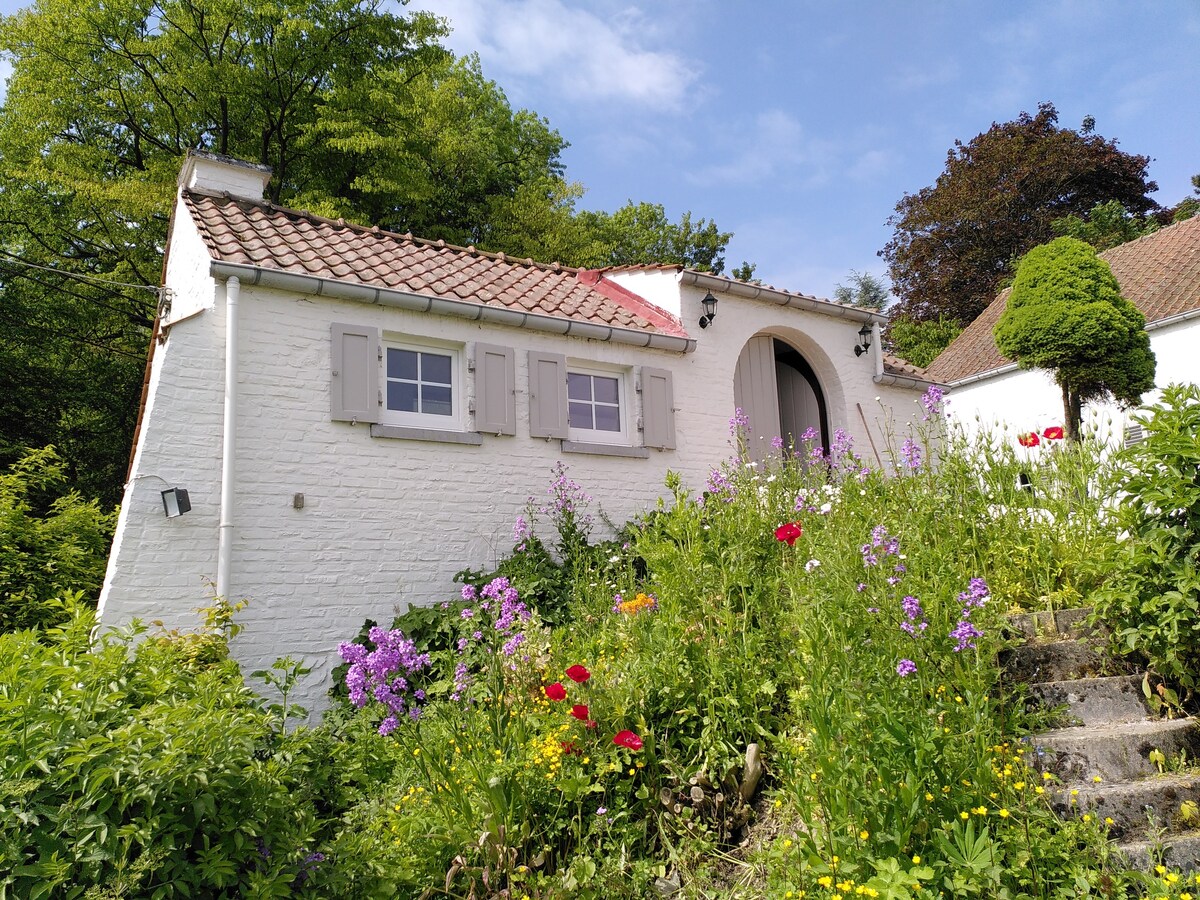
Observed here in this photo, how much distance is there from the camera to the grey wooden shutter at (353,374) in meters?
7.46

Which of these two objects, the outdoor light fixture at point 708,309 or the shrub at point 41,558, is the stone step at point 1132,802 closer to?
the shrub at point 41,558

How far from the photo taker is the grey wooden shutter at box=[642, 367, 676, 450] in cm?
934

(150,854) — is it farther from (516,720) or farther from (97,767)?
(516,720)

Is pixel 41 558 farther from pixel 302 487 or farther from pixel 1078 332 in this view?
pixel 1078 332

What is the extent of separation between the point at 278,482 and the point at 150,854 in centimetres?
516

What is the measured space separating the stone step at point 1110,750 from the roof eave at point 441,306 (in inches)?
249

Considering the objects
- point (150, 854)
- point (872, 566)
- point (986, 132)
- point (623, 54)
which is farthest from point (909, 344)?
point (150, 854)

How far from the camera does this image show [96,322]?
15438mm

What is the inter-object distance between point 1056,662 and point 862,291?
1122 inches

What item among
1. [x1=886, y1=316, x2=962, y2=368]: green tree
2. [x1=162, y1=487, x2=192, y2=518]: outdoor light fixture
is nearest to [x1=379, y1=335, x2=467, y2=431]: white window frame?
[x1=162, y1=487, x2=192, y2=518]: outdoor light fixture

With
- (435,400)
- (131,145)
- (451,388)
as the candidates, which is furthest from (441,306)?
(131,145)

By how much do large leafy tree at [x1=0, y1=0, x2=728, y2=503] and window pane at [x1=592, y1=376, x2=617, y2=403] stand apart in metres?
7.95

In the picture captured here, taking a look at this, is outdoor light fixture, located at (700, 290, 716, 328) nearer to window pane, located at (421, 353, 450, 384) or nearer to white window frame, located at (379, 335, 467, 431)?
white window frame, located at (379, 335, 467, 431)

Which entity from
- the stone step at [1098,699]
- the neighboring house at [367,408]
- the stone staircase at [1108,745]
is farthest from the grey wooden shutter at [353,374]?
the stone step at [1098,699]
